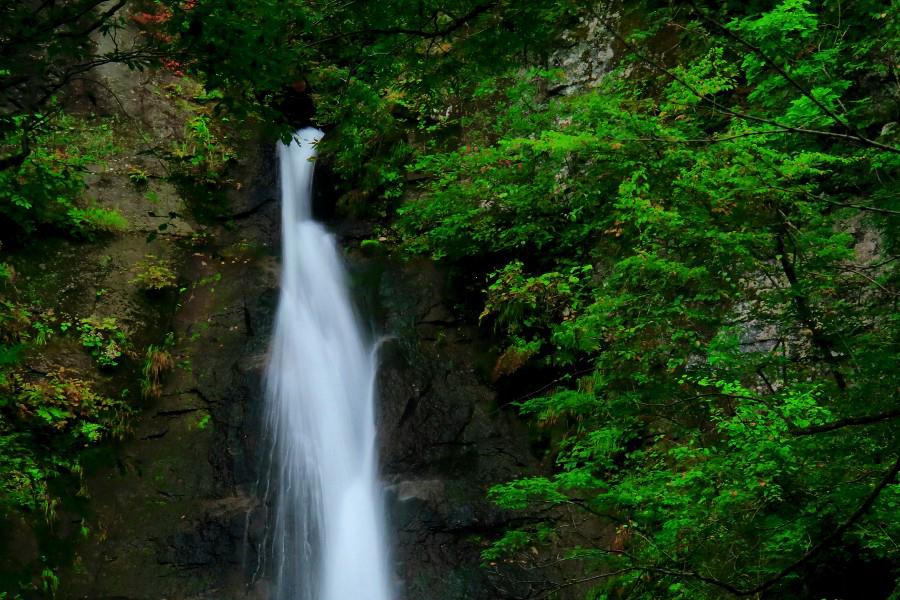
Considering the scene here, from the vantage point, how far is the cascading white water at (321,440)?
6.43 metres

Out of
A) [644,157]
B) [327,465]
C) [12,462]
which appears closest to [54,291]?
[12,462]

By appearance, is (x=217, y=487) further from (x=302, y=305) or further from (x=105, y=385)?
(x=302, y=305)

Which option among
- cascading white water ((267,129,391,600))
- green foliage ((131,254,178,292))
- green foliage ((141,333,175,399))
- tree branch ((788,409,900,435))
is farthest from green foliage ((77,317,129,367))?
tree branch ((788,409,900,435))

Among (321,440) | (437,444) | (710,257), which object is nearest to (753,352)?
(710,257)

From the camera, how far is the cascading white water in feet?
21.1

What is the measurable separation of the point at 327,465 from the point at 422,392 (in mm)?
1465

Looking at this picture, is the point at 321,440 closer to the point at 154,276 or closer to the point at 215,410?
the point at 215,410

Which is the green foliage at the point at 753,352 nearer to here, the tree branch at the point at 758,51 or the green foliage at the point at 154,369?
the tree branch at the point at 758,51

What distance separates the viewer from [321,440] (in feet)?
24.7

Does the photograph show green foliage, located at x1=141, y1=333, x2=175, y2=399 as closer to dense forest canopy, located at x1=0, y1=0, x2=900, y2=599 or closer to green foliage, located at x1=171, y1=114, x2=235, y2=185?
green foliage, located at x1=171, y1=114, x2=235, y2=185

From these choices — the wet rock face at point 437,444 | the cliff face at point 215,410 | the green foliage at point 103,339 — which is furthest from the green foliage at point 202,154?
the wet rock face at point 437,444

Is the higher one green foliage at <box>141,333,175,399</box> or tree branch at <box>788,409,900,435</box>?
green foliage at <box>141,333,175,399</box>

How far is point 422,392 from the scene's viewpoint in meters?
7.74

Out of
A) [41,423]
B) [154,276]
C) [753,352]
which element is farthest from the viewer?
[154,276]
